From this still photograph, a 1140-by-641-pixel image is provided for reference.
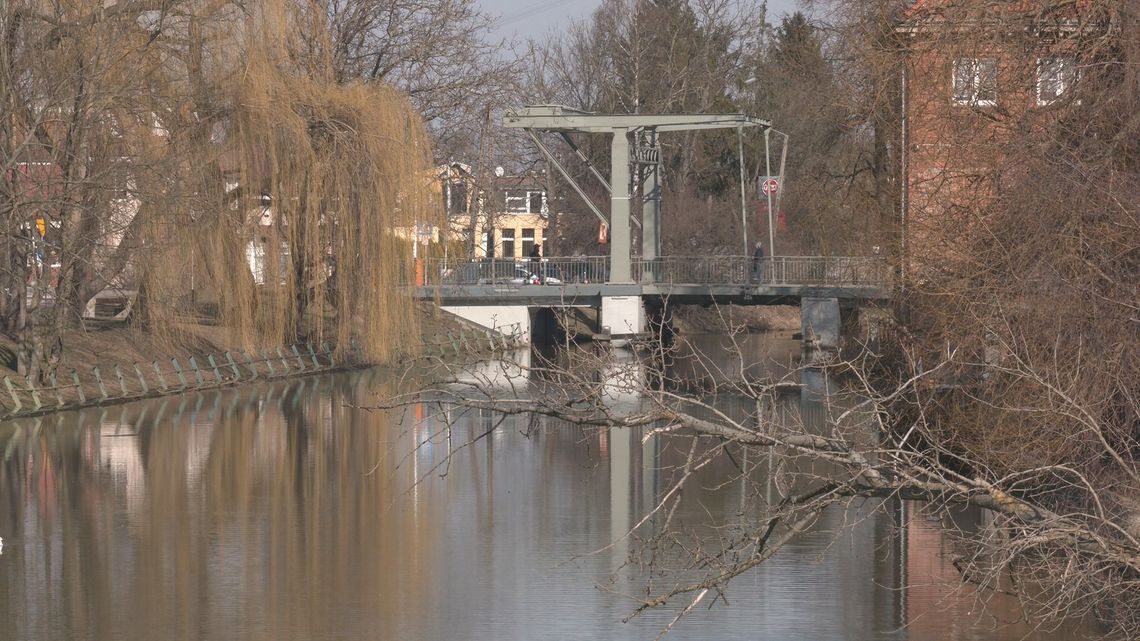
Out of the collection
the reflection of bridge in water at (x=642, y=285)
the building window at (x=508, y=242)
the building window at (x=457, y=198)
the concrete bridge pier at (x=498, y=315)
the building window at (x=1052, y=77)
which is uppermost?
Result: the building window at (x=457, y=198)

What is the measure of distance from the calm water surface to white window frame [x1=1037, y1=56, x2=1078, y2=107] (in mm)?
4785

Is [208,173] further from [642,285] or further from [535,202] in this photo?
[535,202]

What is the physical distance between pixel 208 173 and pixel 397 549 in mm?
18019

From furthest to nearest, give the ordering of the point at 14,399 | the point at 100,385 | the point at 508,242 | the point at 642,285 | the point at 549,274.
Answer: the point at 508,242 < the point at 549,274 < the point at 642,285 < the point at 100,385 < the point at 14,399

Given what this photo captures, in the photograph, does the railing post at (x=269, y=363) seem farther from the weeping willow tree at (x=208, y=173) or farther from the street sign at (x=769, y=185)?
the street sign at (x=769, y=185)

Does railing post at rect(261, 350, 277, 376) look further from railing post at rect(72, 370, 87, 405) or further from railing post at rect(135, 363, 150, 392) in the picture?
railing post at rect(72, 370, 87, 405)

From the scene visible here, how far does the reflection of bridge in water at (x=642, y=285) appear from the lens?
1786 inches

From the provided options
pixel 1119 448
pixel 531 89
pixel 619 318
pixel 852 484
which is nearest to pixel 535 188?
pixel 531 89

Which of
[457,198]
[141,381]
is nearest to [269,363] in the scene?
[141,381]

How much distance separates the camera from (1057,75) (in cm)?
1709

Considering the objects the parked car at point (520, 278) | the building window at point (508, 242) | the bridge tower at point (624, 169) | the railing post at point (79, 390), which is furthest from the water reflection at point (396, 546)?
the building window at point (508, 242)

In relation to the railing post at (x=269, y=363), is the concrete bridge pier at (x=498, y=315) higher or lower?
higher

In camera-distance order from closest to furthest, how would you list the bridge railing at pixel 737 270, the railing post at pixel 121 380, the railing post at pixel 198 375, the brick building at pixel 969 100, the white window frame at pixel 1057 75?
the white window frame at pixel 1057 75 → the brick building at pixel 969 100 → the railing post at pixel 121 380 → the railing post at pixel 198 375 → the bridge railing at pixel 737 270

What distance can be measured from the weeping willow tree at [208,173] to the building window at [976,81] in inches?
563
